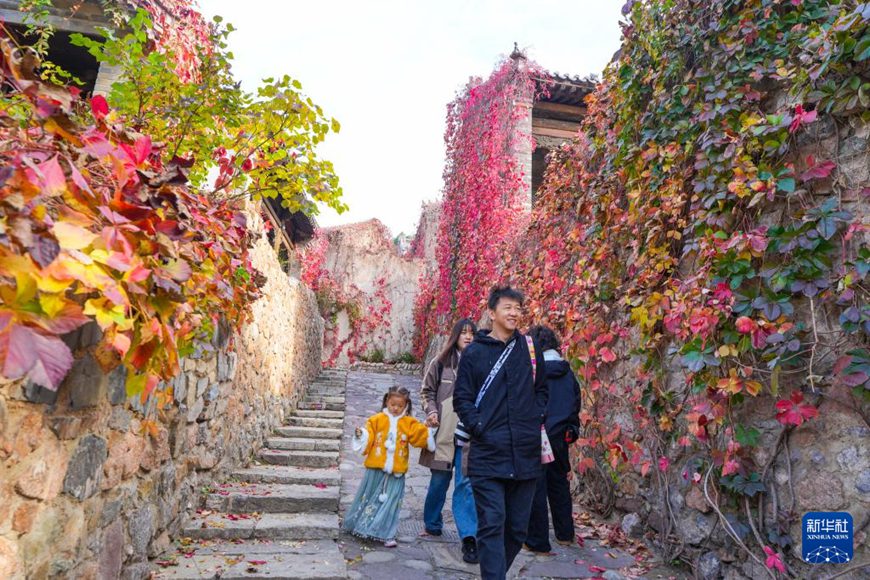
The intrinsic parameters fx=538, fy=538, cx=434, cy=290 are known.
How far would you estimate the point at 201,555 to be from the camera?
125 inches

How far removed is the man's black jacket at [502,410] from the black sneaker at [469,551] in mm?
1072

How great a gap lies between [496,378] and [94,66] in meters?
7.75

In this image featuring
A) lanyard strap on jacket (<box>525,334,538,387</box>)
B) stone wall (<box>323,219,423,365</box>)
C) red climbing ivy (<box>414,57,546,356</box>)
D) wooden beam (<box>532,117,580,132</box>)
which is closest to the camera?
lanyard strap on jacket (<box>525,334,538,387</box>)

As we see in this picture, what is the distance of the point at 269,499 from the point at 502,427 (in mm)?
2275

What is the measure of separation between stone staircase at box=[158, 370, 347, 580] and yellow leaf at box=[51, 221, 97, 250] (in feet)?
7.32

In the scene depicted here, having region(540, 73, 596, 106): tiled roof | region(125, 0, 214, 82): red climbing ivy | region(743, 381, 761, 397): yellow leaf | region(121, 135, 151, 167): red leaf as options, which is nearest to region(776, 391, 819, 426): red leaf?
region(743, 381, 761, 397): yellow leaf

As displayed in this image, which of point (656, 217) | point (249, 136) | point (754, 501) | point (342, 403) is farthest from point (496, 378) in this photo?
point (342, 403)

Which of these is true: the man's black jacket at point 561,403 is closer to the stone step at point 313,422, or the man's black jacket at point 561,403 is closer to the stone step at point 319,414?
the stone step at point 313,422

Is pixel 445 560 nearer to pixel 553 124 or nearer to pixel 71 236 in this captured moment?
pixel 71 236

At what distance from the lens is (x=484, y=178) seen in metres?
9.28

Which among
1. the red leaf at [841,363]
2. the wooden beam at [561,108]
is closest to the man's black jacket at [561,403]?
the red leaf at [841,363]

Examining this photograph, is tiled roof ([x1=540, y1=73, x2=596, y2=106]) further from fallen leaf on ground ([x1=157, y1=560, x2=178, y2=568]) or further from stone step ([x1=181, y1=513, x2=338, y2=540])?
fallen leaf on ground ([x1=157, y1=560, x2=178, y2=568])

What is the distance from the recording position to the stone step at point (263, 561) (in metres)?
2.91

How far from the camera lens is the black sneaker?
134 inches
